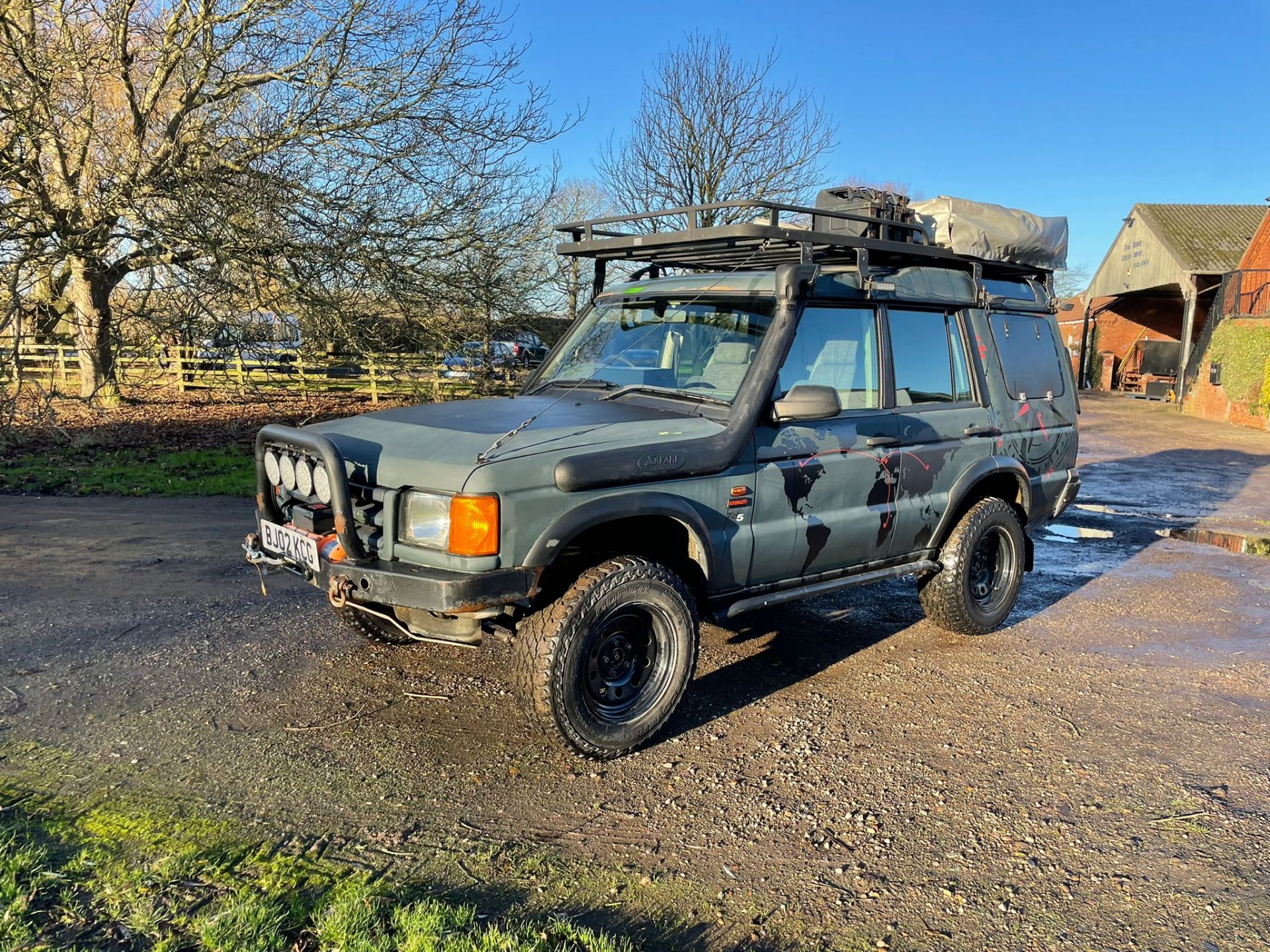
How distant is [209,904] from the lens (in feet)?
8.79

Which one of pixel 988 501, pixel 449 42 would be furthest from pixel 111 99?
pixel 988 501

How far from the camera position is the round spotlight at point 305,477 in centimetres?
387

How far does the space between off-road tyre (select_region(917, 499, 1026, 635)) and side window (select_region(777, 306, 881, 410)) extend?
1.17 metres

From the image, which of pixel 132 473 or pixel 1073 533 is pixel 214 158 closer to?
pixel 132 473

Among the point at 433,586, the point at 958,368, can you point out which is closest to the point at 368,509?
the point at 433,586

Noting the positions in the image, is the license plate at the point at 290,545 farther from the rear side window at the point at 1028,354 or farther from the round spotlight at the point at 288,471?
the rear side window at the point at 1028,354

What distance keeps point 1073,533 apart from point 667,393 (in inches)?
246

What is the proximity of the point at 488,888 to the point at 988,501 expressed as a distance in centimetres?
398

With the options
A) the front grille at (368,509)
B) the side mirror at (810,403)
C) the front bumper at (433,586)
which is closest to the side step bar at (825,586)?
the side mirror at (810,403)

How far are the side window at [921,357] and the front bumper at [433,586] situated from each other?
258 cm

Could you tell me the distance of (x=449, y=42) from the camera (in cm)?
1224

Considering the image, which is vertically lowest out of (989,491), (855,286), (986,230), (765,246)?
(989,491)

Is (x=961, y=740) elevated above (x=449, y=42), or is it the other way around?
(x=449, y=42)

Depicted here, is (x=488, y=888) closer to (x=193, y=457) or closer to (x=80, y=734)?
(x=80, y=734)
